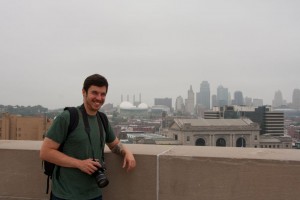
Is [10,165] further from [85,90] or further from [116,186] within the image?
[85,90]

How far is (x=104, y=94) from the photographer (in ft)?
9.40

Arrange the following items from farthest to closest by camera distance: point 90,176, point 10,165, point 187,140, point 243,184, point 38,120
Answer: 1. point 187,140
2. point 38,120
3. point 10,165
4. point 243,184
5. point 90,176

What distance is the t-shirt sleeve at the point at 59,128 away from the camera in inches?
105

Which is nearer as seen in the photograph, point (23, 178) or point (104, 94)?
point (104, 94)

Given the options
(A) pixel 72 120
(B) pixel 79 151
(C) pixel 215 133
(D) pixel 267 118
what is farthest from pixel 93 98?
(D) pixel 267 118

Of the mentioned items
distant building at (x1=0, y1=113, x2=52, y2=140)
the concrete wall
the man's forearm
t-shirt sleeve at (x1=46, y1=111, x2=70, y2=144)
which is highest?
t-shirt sleeve at (x1=46, y1=111, x2=70, y2=144)

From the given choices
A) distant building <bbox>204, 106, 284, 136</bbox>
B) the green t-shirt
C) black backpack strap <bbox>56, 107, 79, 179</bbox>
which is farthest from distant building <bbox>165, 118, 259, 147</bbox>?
black backpack strap <bbox>56, 107, 79, 179</bbox>

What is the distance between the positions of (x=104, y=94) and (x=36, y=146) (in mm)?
1161

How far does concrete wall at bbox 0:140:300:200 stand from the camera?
9.66 feet

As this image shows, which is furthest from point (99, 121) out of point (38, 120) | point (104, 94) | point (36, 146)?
point (38, 120)

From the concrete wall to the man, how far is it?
0.46 metres

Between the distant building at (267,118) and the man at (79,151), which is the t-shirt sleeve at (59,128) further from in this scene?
the distant building at (267,118)

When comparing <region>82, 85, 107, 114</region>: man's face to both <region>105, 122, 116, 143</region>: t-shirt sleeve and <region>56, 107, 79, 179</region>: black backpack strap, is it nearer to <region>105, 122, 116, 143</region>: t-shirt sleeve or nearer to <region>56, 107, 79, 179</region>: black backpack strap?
<region>56, 107, 79, 179</region>: black backpack strap

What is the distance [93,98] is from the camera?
280 cm
